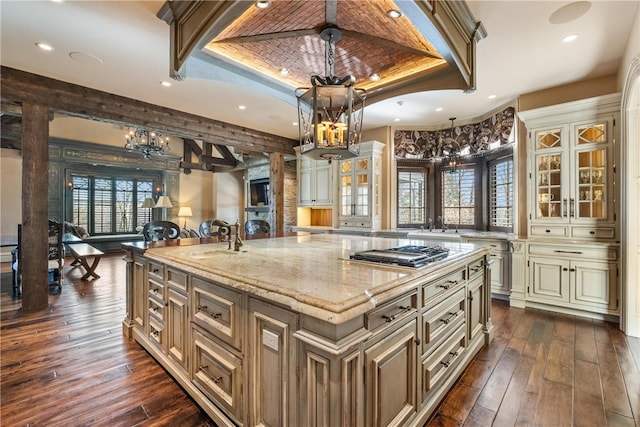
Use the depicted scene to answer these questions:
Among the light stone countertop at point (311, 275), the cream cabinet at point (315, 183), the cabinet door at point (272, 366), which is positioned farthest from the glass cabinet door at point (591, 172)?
the cabinet door at point (272, 366)

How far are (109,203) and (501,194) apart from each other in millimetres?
10248

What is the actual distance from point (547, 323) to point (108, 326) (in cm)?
487

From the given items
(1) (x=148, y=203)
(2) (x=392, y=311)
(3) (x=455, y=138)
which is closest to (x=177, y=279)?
(2) (x=392, y=311)

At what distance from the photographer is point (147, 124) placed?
15.0 feet

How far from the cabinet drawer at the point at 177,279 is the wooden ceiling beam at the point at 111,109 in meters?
3.36

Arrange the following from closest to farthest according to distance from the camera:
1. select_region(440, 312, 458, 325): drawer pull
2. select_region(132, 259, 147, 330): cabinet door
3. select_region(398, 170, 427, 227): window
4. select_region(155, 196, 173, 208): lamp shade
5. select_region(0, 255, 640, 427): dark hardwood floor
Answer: select_region(0, 255, 640, 427): dark hardwood floor
select_region(440, 312, 458, 325): drawer pull
select_region(132, 259, 147, 330): cabinet door
select_region(398, 170, 427, 227): window
select_region(155, 196, 173, 208): lamp shade

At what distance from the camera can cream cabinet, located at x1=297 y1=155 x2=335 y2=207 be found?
611 centimetres

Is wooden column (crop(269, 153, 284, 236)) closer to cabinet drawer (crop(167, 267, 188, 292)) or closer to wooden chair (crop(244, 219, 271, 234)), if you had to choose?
wooden chair (crop(244, 219, 271, 234))

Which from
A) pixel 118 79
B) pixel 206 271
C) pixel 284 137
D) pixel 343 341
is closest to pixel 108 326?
pixel 206 271

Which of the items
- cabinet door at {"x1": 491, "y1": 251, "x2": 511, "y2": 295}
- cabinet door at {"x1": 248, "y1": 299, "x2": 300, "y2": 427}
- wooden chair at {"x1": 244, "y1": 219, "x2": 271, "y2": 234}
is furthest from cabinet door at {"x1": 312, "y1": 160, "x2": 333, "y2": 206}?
cabinet door at {"x1": 248, "y1": 299, "x2": 300, "y2": 427}

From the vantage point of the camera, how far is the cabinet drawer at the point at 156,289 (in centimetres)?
221

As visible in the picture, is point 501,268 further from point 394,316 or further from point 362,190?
point 394,316

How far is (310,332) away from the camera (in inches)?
45.2

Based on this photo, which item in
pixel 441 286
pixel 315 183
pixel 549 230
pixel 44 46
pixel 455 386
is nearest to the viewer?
pixel 441 286
